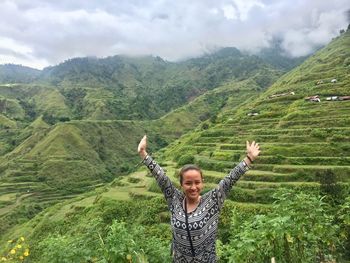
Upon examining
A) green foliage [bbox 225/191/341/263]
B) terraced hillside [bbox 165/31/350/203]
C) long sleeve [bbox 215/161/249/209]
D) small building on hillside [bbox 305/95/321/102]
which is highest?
long sleeve [bbox 215/161/249/209]

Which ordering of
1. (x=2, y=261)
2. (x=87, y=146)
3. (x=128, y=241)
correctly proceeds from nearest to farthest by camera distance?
1. (x=128, y=241)
2. (x=2, y=261)
3. (x=87, y=146)

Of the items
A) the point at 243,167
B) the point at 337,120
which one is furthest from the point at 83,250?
the point at 337,120

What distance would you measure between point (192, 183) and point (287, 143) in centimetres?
3719

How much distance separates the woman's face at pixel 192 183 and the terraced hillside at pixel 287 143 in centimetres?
2818

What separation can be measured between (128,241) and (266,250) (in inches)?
79.6

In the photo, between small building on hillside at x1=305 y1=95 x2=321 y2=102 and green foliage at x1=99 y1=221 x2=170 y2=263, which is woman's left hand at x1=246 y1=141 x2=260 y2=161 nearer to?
green foliage at x1=99 y1=221 x2=170 y2=263

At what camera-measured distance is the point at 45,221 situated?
51031 mm

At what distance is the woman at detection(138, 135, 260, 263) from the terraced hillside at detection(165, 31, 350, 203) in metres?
28.0

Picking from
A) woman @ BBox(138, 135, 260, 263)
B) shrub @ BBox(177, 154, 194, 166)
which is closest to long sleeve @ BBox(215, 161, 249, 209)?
woman @ BBox(138, 135, 260, 263)

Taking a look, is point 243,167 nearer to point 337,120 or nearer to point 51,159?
point 337,120

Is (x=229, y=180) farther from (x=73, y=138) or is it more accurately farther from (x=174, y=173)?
(x=73, y=138)

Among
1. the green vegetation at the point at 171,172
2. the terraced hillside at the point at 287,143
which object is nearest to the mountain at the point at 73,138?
the green vegetation at the point at 171,172

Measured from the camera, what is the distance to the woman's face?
15.7ft

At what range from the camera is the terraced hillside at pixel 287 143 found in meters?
33.7
